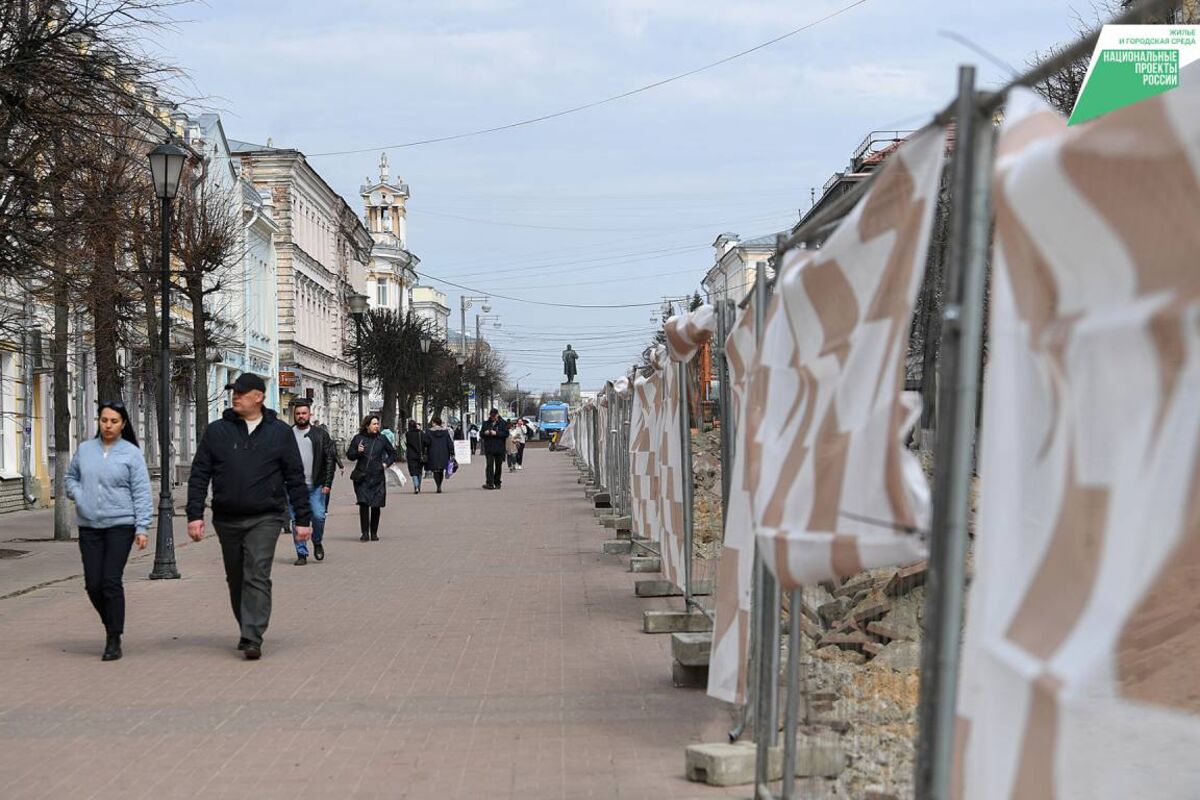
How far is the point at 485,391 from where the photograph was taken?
4732 inches

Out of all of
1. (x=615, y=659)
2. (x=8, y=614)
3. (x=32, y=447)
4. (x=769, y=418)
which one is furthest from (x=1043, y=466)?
(x=32, y=447)

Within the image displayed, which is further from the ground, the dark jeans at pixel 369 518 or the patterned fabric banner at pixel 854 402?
the patterned fabric banner at pixel 854 402

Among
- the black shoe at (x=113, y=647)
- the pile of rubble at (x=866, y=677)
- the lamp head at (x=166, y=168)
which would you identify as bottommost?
the black shoe at (x=113, y=647)

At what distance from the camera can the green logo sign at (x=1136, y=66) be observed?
938cm

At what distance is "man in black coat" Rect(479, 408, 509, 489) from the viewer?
3831cm

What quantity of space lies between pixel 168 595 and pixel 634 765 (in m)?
9.19

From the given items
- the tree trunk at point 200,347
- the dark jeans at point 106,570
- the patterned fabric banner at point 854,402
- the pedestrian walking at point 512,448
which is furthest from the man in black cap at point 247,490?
the pedestrian walking at point 512,448

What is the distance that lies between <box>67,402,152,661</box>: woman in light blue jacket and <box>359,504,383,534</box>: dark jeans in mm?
10591

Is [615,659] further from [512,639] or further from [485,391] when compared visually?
[485,391]

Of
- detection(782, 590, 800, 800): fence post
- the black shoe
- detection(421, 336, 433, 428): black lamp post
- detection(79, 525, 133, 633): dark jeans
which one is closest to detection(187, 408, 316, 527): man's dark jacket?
detection(79, 525, 133, 633): dark jeans

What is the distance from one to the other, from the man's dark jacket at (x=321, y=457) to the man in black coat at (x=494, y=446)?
61.0ft

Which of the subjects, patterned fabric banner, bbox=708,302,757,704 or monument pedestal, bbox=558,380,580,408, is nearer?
patterned fabric banner, bbox=708,302,757,704

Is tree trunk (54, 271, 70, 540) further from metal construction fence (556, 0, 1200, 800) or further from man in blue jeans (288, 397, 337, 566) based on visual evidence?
metal construction fence (556, 0, 1200, 800)

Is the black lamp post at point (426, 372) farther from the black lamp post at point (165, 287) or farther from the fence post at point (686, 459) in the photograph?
Result: the fence post at point (686, 459)
